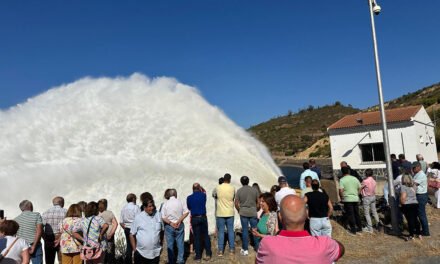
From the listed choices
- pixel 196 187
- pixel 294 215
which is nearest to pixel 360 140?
pixel 196 187

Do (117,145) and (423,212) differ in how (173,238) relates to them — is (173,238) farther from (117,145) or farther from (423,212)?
(423,212)

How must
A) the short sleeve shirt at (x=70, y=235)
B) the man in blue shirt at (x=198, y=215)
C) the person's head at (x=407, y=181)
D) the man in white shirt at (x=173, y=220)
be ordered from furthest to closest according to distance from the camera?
the person's head at (x=407, y=181) < the man in blue shirt at (x=198, y=215) < the man in white shirt at (x=173, y=220) < the short sleeve shirt at (x=70, y=235)

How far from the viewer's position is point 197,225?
8.13m

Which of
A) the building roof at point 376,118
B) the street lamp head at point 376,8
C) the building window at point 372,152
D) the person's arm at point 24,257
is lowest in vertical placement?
the person's arm at point 24,257

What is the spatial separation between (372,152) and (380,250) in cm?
1767

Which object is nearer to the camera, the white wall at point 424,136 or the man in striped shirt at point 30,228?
the man in striped shirt at point 30,228

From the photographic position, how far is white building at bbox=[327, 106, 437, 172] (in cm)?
2344

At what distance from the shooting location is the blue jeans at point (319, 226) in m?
7.64

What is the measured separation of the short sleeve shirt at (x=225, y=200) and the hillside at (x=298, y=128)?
7230 centimetres

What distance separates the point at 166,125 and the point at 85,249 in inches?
250

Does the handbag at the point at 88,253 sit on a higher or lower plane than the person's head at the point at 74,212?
lower

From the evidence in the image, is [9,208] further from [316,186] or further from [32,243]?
[316,186]

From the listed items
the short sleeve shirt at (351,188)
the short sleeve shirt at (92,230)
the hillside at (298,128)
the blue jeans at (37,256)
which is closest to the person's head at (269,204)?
the short sleeve shirt at (92,230)

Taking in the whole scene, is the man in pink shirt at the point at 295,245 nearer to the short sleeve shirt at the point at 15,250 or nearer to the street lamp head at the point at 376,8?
the short sleeve shirt at the point at 15,250
